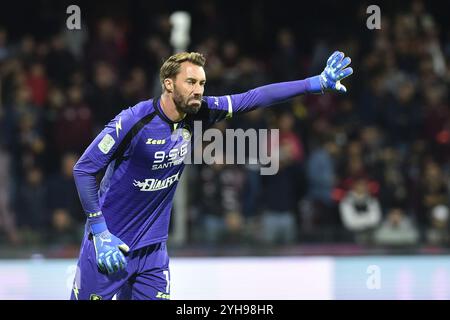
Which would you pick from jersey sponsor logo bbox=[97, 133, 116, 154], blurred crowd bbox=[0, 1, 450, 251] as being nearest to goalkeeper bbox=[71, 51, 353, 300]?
jersey sponsor logo bbox=[97, 133, 116, 154]

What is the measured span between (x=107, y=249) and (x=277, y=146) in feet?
25.8

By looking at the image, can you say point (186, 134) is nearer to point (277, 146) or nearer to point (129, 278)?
point (129, 278)

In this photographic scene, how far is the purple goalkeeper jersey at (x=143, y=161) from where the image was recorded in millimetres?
5992

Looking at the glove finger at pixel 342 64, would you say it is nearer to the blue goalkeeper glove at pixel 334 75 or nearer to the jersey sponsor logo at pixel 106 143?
the blue goalkeeper glove at pixel 334 75

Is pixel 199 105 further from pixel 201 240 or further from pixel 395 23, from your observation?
pixel 395 23

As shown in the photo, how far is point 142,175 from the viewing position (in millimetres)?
6148

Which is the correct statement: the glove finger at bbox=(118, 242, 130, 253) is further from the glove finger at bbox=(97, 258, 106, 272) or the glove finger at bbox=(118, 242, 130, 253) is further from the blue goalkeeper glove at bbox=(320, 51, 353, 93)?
the blue goalkeeper glove at bbox=(320, 51, 353, 93)

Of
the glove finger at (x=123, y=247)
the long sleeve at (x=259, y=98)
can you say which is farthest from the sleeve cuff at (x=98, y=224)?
the long sleeve at (x=259, y=98)

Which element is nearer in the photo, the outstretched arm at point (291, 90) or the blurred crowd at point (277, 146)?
the outstretched arm at point (291, 90)

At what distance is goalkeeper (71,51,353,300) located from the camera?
6.00 m

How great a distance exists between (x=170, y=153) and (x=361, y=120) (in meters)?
9.23

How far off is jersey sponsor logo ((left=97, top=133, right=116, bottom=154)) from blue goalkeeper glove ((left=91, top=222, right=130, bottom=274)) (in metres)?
0.47

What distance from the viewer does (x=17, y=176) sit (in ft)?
45.9

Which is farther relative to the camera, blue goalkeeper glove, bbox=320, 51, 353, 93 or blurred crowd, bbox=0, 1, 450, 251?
blurred crowd, bbox=0, 1, 450, 251
